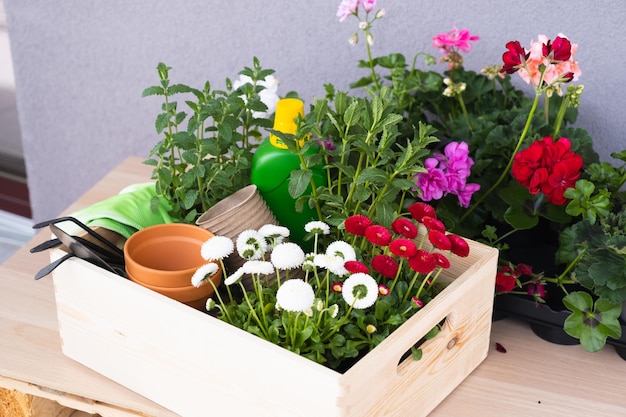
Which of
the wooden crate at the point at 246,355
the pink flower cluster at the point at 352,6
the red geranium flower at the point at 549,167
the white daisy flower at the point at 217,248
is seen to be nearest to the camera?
the wooden crate at the point at 246,355

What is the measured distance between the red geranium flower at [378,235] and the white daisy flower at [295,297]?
10cm

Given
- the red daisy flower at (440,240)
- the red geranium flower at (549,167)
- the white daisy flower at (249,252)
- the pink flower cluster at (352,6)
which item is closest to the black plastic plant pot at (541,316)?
the red geranium flower at (549,167)

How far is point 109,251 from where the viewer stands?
969mm

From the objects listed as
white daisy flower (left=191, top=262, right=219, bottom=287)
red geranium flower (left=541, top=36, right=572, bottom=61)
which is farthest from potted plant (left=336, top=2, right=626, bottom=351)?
white daisy flower (left=191, top=262, right=219, bottom=287)

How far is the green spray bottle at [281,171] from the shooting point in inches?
39.0

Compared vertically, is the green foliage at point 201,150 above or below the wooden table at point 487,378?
above

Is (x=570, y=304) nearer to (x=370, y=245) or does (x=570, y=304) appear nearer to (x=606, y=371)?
(x=606, y=371)

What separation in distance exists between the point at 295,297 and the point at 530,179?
1.31 feet

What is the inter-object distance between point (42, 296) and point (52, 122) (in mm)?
738

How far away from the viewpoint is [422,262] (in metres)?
0.80

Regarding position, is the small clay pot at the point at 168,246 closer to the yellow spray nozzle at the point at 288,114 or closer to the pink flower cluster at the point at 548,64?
the yellow spray nozzle at the point at 288,114

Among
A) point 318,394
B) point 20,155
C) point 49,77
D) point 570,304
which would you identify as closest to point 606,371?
point 570,304

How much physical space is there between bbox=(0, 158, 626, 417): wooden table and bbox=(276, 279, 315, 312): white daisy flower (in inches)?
8.3

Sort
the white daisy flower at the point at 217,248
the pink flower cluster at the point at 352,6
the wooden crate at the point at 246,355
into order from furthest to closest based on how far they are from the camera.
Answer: the pink flower cluster at the point at 352,6
the white daisy flower at the point at 217,248
the wooden crate at the point at 246,355
